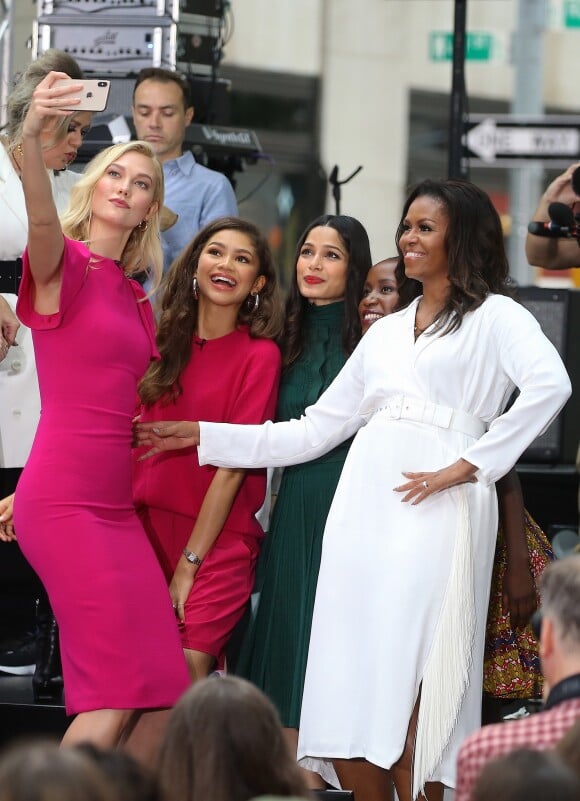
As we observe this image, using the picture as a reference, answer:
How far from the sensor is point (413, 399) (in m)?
3.81

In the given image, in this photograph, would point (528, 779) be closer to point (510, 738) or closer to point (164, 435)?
point (510, 738)

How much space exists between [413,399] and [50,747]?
196 centimetres

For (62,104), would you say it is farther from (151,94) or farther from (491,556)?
(151,94)

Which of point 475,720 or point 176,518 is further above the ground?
point 176,518

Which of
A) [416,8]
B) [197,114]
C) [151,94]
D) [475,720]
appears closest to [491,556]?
[475,720]

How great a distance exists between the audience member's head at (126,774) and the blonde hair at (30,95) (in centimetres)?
249

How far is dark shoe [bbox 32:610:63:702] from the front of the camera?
14.9ft

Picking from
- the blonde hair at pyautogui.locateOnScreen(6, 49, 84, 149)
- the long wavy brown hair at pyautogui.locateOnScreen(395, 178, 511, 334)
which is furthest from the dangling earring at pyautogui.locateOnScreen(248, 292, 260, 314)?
the blonde hair at pyautogui.locateOnScreen(6, 49, 84, 149)

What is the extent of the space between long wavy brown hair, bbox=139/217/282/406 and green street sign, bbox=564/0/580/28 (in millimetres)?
8660

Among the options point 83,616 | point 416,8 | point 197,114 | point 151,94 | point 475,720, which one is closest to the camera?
point 83,616

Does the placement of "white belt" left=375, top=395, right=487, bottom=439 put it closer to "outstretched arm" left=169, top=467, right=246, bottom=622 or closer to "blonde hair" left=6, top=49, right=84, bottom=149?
"outstretched arm" left=169, top=467, right=246, bottom=622

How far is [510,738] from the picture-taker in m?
2.45

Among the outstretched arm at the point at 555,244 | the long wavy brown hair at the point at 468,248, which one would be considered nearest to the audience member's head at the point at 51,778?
the long wavy brown hair at the point at 468,248

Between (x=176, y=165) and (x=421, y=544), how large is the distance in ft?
6.99
